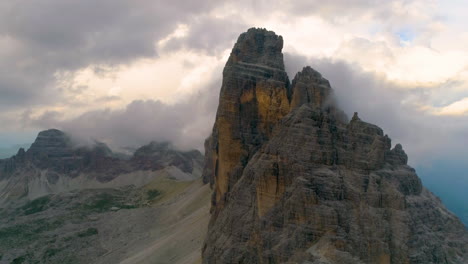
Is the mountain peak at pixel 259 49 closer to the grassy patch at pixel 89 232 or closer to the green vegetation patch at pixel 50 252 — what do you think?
the green vegetation patch at pixel 50 252

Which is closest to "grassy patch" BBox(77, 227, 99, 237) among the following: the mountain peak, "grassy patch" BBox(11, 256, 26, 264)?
"grassy patch" BBox(11, 256, 26, 264)

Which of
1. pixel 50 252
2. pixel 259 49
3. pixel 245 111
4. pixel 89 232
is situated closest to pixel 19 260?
pixel 50 252

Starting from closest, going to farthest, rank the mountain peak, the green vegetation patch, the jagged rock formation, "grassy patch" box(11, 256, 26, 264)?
1. the jagged rock formation
2. the mountain peak
3. "grassy patch" box(11, 256, 26, 264)
4. the green vegetation patch

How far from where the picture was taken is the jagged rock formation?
5441 cm

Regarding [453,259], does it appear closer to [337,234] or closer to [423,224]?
[423,224]

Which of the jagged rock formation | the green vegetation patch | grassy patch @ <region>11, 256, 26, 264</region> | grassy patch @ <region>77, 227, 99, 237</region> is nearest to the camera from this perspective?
the jagged rock formation

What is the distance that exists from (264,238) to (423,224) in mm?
23909

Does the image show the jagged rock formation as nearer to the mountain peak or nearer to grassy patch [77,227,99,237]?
the mountain peak

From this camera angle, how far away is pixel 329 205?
57844mm

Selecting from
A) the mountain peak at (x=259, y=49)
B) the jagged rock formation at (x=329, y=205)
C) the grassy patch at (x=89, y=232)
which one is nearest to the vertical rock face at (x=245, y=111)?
the mountain peak at (x=259, y=49)

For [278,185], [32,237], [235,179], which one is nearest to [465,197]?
[235,179]

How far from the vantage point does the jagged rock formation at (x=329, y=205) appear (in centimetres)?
5441

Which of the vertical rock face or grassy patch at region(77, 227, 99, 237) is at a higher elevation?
the vertical rock face

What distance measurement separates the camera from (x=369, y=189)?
5884 centimetres
